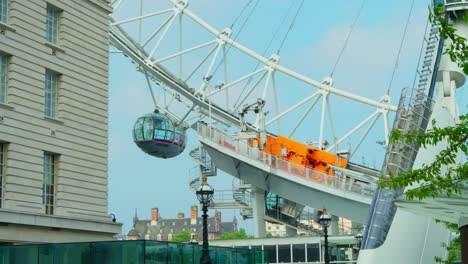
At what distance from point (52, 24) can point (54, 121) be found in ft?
14.1

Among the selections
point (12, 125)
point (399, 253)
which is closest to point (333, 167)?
point (399, 253)

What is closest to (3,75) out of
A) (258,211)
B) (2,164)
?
(2,164)

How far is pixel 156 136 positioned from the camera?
2461 inches

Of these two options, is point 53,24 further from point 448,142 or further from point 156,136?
point 156,136

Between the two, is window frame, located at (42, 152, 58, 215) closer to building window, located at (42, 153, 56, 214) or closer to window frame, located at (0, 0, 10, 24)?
building window, located at (42, 153, 56, 214)

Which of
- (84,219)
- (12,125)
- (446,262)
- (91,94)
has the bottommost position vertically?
(446,262)

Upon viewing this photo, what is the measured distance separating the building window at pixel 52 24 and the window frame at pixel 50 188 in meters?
4.98

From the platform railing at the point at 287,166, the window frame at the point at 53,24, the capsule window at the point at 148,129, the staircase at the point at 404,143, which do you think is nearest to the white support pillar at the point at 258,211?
the platform railing at the point at 287,166

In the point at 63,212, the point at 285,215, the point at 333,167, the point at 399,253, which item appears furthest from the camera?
the point at 285,215

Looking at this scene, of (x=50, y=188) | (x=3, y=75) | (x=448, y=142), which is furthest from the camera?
(x=50, y=188)

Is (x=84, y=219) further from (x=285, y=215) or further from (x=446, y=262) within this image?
(x=285, y=215)

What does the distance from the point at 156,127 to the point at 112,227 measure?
1107 inches

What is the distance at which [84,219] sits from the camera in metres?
32.7

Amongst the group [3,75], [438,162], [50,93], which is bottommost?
[438,162]
